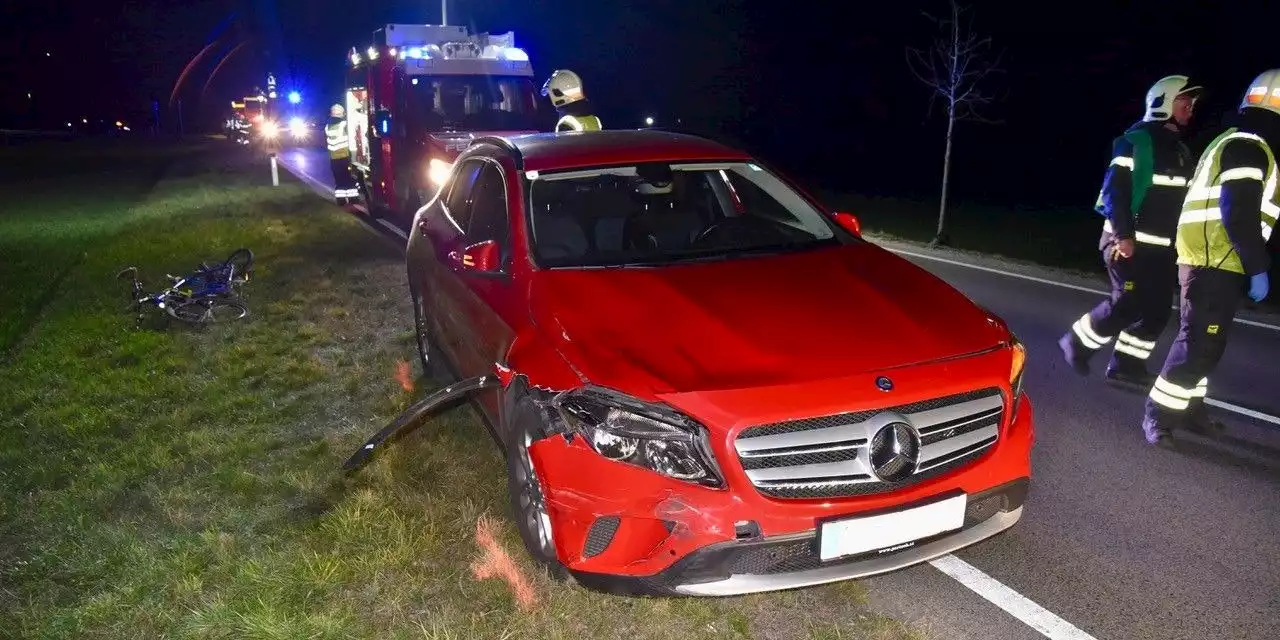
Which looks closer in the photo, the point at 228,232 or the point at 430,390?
the point at 430,390

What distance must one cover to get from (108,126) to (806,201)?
10731cm

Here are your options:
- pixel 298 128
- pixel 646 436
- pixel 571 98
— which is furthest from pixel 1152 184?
pixel 298 128

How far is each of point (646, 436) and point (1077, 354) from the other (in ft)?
14.4

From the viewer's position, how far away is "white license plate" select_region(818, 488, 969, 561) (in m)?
2.92

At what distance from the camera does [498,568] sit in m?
3.63

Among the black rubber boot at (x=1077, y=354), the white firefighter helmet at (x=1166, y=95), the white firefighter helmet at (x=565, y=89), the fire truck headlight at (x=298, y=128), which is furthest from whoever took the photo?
the fire truck headlight at (x=298, y=128)

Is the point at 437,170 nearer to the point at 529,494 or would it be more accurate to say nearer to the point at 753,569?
the point at 529,494

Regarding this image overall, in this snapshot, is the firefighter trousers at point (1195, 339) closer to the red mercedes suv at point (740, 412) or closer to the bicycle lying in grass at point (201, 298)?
the red mercedes suv at point (740, 412)

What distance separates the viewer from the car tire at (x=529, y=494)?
331 cm

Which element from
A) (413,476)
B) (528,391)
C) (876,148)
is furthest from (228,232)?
(876,148)

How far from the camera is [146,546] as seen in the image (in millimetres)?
3822

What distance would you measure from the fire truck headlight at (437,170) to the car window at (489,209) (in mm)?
5502

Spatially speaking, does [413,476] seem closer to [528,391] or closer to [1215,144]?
[528,391]

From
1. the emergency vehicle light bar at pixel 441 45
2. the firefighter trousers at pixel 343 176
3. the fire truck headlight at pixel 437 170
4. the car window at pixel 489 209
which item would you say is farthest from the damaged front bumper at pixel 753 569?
the firefighter trousers at pixel 343 176
